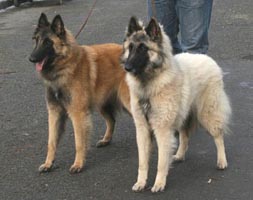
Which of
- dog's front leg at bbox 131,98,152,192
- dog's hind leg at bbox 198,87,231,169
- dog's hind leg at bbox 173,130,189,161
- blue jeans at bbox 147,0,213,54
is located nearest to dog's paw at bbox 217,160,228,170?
dog's hind leg at bbox 198,87,231,169

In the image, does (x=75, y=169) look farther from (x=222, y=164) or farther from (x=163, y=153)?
(x=222, y=164)

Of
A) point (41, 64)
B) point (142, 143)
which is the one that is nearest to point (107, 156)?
point (142, 143)

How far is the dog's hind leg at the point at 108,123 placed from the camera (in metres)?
5.26

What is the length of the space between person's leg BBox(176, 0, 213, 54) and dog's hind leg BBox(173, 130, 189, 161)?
0.97m

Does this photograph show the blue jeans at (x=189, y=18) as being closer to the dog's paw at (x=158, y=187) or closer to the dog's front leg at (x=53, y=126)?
the dog's front leg at (x=53, y=126)

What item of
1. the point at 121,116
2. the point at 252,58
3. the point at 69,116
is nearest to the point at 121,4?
the point at 252,58

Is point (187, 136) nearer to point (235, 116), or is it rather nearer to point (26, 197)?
point (235, 116)

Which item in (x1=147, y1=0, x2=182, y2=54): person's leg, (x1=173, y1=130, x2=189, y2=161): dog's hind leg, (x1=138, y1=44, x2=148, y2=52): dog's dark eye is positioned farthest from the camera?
(x1=147, y1=0, x2=182, y2=54): person's leg

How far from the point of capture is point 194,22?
5.28 meters

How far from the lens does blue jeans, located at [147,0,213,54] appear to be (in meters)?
5.26

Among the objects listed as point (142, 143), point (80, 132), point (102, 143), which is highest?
point (142, 143)

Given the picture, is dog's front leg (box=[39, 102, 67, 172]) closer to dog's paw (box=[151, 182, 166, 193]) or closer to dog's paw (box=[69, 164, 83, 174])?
dog's paw (box=[69, 164, 83, 174])

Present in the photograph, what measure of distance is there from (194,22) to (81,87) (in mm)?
1403

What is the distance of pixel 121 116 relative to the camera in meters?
5.71
